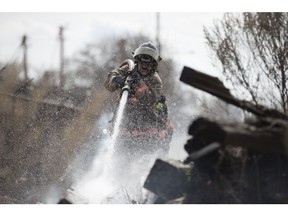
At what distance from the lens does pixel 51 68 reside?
36.2ft

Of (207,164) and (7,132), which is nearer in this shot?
(207,164)

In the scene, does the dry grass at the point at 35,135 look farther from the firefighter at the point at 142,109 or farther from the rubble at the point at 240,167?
the rubble at the point at 240,167

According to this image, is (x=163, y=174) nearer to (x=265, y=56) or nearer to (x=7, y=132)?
(x=265, y=56)

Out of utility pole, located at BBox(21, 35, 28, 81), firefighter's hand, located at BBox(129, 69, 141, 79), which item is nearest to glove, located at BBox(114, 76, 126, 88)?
firefighter's hand, located at BBox(129, 69, 141, 79)

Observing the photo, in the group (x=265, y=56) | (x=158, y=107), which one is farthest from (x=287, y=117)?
(x=265, y=56)

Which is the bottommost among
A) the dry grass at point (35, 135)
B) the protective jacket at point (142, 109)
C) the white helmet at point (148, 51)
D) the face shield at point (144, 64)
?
the dry grass at point (35, 135)

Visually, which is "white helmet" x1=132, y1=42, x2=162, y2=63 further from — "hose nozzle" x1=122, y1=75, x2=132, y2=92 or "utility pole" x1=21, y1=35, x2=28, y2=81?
"utility pole" x1=21, y1=35, x2=28, y2=81

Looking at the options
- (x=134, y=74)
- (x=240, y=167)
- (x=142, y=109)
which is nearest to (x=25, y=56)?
(x=134, y=74)

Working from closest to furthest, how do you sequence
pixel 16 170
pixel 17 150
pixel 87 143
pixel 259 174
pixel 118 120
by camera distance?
pixel 259 174 < pixel 118 120 < pixel 16 170 < pixel 17 150 < pixel 87 143

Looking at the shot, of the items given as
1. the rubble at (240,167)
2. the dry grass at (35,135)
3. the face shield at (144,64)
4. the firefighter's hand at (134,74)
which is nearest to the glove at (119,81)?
the firefighter's hand at (134,74)

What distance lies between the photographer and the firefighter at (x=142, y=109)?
5750 mm

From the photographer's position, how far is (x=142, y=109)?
5.79m

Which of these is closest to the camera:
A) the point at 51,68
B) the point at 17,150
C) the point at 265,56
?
the point at 265,56

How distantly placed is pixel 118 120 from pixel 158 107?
574mm
